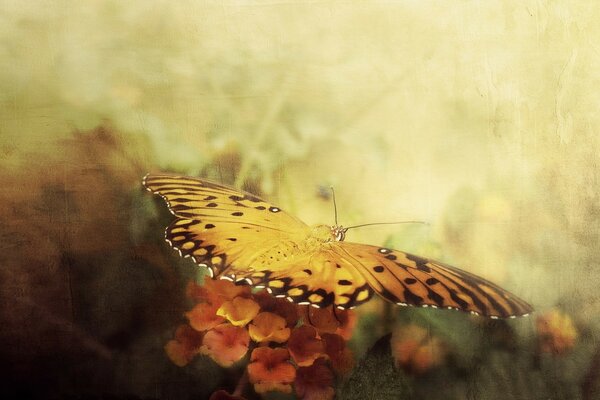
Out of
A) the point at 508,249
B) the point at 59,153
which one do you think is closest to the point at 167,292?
the point at 59,153

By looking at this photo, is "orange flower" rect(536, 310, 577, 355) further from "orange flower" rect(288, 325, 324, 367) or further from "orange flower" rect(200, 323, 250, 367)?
"orange flower" rect(200, 323, 250, 367)

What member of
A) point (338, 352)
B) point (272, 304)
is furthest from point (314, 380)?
point (272, 304)

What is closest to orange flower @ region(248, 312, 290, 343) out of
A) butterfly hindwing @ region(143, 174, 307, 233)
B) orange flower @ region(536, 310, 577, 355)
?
butterfly hindwing @ region(143, 174, 307, 233)

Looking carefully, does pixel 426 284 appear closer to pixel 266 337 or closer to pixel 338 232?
pixel 338 232

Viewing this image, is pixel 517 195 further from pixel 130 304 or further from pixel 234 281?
pixel 130 304

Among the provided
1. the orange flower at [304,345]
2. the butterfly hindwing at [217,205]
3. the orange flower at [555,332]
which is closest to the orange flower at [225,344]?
the orange flower at [304,345]

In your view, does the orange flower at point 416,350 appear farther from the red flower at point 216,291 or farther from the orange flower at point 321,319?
the red flower at point 216,291

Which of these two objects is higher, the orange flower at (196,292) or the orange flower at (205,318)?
the orange flower at (196,292)
